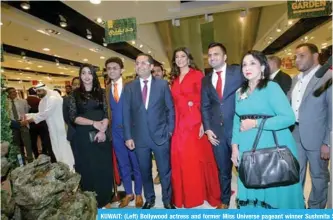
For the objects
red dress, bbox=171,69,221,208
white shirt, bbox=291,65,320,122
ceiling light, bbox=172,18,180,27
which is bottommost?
red dress, bbox=171,69,221,208

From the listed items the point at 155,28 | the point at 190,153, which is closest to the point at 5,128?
the point at 190,153

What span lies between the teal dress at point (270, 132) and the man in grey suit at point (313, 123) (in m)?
0.58

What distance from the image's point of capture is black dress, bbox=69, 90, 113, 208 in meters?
2.66

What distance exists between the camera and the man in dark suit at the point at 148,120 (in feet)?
8.12

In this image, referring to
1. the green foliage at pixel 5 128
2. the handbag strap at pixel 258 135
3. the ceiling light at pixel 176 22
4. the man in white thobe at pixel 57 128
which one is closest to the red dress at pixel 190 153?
the handbag strap at pixel 258 135

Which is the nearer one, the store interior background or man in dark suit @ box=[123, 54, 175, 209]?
man in dark suit @ box=[123, 54, 175, 209]

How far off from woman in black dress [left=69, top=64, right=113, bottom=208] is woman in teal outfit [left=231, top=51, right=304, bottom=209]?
4.80 feet

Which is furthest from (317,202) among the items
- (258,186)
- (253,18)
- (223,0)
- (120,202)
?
(253,18)

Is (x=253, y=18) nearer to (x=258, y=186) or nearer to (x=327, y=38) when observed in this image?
(x=327, y=38)

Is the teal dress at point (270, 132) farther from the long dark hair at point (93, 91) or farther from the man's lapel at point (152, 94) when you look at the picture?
the long dark hair at point (93, 91)

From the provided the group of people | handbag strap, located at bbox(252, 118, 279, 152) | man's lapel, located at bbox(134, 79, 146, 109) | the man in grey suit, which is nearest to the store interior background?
the man in grey suit

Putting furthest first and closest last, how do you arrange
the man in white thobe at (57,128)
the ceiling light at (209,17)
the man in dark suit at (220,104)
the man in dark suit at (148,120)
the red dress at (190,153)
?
1. the ceiling light at (209,17)
2. the man in white thobe at (57,128)
3. the red dress at (190,153)
4. the man in dark suit at (148,120)
5. the man in dark suit at (220,104)

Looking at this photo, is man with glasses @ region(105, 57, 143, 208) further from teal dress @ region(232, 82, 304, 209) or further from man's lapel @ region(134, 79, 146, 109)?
teal dress @ region(232, 82, 304, 209)

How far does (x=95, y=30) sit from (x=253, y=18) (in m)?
4.52
